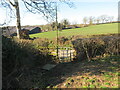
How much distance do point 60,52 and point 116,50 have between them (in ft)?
14.5

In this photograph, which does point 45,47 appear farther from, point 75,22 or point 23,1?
point 75,22

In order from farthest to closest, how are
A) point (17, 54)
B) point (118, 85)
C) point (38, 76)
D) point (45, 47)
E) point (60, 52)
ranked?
point (60, 52) → point (45, 47) → point (38, 76) → point (17, 54) → point (118, 85)

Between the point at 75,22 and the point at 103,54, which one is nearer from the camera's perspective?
the point at 103,54

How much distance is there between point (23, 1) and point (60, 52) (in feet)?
20.4

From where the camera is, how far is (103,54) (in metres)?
7.43

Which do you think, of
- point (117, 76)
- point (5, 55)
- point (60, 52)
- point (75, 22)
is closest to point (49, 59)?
point (60, 52)

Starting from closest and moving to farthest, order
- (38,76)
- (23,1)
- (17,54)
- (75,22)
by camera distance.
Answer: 1. (17,54)
2. (38,76)
3. (23,1)
4. (75,22)

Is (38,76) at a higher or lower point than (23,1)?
lower

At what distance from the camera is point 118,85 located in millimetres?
3447

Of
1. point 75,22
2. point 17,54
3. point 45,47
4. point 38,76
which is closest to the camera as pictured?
point 17,54

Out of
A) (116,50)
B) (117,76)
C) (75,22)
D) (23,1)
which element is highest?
(75,22)

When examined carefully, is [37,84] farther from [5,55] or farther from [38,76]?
[5,55]

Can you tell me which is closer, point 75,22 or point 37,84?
point 37,84

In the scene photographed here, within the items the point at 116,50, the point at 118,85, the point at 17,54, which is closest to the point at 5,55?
the point at 17,54
